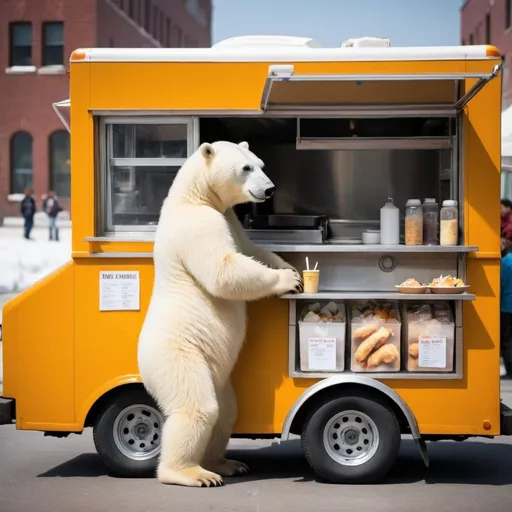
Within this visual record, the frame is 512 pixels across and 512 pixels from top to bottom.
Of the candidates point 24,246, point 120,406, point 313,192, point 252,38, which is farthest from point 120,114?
point 24,246

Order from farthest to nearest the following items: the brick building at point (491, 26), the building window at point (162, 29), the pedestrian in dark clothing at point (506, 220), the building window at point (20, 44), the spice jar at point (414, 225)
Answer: the building window at point (162, 29) → the building window at point (20, 44) → the brick building at point (491, 26) → the pedestrian in dark clothing at point (506, 220) → the spice jar at point (414, 225)

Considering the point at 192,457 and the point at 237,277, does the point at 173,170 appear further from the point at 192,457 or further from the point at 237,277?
the point at 192,457

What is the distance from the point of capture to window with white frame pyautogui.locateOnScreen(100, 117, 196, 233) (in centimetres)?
706

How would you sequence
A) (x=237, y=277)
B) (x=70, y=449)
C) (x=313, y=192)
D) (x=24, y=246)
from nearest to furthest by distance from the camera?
(x=237, y=277), (x=70, y=449), (x=313, y=192), (x=24, y=246)

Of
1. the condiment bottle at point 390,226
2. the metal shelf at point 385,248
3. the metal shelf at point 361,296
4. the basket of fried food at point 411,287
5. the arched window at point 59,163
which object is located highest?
the arched window at point 59,163

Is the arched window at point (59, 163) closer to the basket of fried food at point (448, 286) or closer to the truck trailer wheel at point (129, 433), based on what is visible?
the truck trailer wheel at point (129, 433)

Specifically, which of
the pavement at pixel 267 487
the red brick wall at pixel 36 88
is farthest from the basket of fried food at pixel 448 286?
the red brick wall at pixel 36 88

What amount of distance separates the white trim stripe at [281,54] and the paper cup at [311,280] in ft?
4.27

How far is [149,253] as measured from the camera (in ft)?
23.0

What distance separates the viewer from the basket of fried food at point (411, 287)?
6.76 metres

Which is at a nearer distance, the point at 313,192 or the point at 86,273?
the point at 86,273

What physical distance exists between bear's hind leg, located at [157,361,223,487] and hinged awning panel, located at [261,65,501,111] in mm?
1709

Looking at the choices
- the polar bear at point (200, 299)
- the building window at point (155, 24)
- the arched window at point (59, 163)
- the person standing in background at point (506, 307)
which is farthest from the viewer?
the building window at point (155, 24)

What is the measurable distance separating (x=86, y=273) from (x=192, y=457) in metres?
1.32
